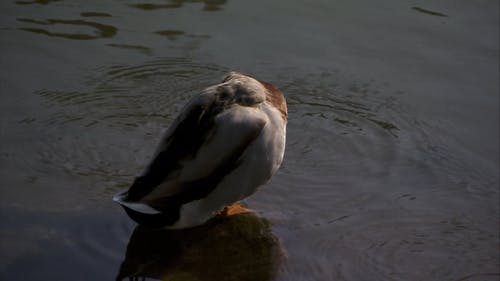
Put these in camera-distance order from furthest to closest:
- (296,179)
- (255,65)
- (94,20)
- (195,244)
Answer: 1. (94,20)
2. (255,65)
3. (296,179)
4. (195,244)

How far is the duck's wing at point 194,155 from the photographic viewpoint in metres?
3.45

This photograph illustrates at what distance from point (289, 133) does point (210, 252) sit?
1310 millimetres

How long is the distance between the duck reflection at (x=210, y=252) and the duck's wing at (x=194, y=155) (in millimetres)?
261

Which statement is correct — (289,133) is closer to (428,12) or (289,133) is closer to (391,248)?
(391,248)

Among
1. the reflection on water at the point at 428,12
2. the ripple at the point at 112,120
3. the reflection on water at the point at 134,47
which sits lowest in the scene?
the ripple at the point at 112,120

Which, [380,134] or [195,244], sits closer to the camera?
[195,244]

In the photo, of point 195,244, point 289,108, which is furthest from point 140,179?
point 289,108

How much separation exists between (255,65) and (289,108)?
0.60 metres

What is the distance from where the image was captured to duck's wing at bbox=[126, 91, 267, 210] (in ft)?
11.3

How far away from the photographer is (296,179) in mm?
4309

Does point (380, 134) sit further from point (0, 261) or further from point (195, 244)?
point (0, 261)

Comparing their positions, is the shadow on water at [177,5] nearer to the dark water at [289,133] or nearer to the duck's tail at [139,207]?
the dark water at [289,133]

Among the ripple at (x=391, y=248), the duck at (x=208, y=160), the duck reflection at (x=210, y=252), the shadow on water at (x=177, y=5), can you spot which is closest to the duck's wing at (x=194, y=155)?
the duck at (x=208, y=160)

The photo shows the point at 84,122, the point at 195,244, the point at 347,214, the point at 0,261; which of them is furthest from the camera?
the point at 84,122
